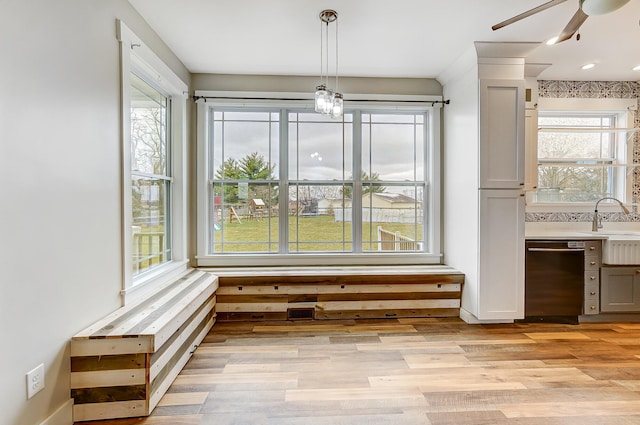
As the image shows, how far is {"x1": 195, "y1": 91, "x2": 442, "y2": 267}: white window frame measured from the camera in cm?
360

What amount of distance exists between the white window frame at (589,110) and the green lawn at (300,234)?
1.44 meters

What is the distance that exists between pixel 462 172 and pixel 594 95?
2062mm

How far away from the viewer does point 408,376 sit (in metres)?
2.27

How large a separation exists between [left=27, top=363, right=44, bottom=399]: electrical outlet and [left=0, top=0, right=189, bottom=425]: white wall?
0.08 ft

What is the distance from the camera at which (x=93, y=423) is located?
5.97 ft

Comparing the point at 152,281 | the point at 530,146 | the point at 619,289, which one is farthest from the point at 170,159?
the point at 619,289

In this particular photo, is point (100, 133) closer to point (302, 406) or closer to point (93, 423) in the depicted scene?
point (93, 423)

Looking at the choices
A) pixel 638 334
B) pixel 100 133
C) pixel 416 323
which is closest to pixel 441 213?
pixel 416 323

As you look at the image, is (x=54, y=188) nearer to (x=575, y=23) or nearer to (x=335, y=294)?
(x=335, y=294)

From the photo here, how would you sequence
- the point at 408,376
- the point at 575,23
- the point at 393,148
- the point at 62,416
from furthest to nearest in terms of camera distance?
the point at 393,148
the point at 408,376
the point at 575,23
the point at 62,416

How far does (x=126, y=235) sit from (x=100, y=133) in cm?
69

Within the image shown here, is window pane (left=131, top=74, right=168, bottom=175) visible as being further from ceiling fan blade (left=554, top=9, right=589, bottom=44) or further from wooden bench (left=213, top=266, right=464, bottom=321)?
ceiling fan blade (left=554, top=9, right=589, bottom=44)

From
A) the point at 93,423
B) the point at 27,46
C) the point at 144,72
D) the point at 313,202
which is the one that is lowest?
the point at 93,423

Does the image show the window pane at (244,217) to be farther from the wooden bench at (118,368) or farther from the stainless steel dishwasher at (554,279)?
the stainless steel dishwasher at (554,279)
